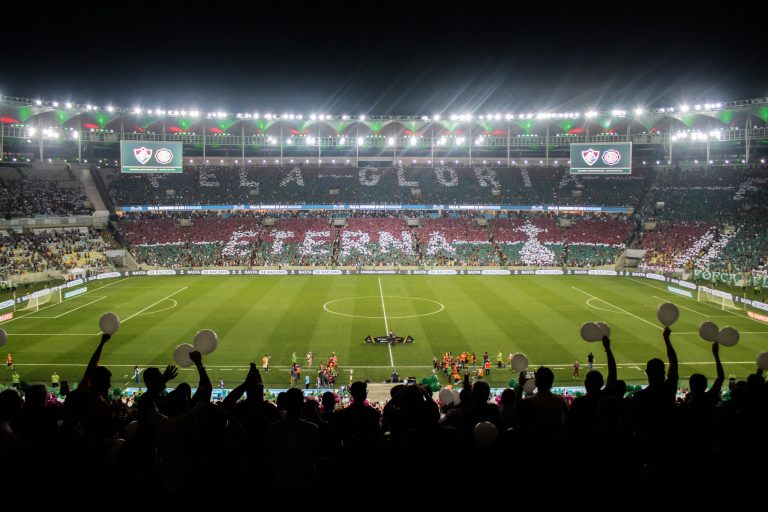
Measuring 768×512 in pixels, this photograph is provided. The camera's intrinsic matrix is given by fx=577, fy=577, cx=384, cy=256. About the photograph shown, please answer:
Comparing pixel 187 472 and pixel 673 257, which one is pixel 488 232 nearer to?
pixel 673 257

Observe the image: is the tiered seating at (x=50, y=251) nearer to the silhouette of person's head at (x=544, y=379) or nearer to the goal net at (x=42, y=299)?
the goal net at (x=42, y=299)

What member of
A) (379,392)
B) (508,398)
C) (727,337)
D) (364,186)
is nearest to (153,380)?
(508,398)

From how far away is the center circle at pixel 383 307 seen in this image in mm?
41625

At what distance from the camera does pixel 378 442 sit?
234 inches

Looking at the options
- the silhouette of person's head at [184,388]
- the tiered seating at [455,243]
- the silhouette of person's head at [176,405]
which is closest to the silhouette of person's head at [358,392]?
the silhouette of person's head at [176,405]

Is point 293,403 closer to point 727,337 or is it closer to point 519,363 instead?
point 519,363

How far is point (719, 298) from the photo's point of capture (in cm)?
4503

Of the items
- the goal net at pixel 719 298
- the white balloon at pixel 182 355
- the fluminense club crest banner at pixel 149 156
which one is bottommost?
the goal net at pixel 719 298

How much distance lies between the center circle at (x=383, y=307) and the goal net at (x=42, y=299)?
71.6 feet

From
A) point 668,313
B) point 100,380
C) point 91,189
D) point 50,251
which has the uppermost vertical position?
point 91,189

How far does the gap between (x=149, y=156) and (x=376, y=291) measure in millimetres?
37862

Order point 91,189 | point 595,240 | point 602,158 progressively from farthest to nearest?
1. point 91,189
2. point 602,158
3. point 595,240

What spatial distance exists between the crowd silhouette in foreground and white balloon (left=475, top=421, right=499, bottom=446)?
0.07ft

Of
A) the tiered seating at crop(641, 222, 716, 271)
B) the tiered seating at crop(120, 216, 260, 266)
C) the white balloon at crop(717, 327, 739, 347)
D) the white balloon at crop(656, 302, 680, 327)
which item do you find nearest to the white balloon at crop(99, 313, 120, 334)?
the white balloon at crop(656, 302, 680, 327)
